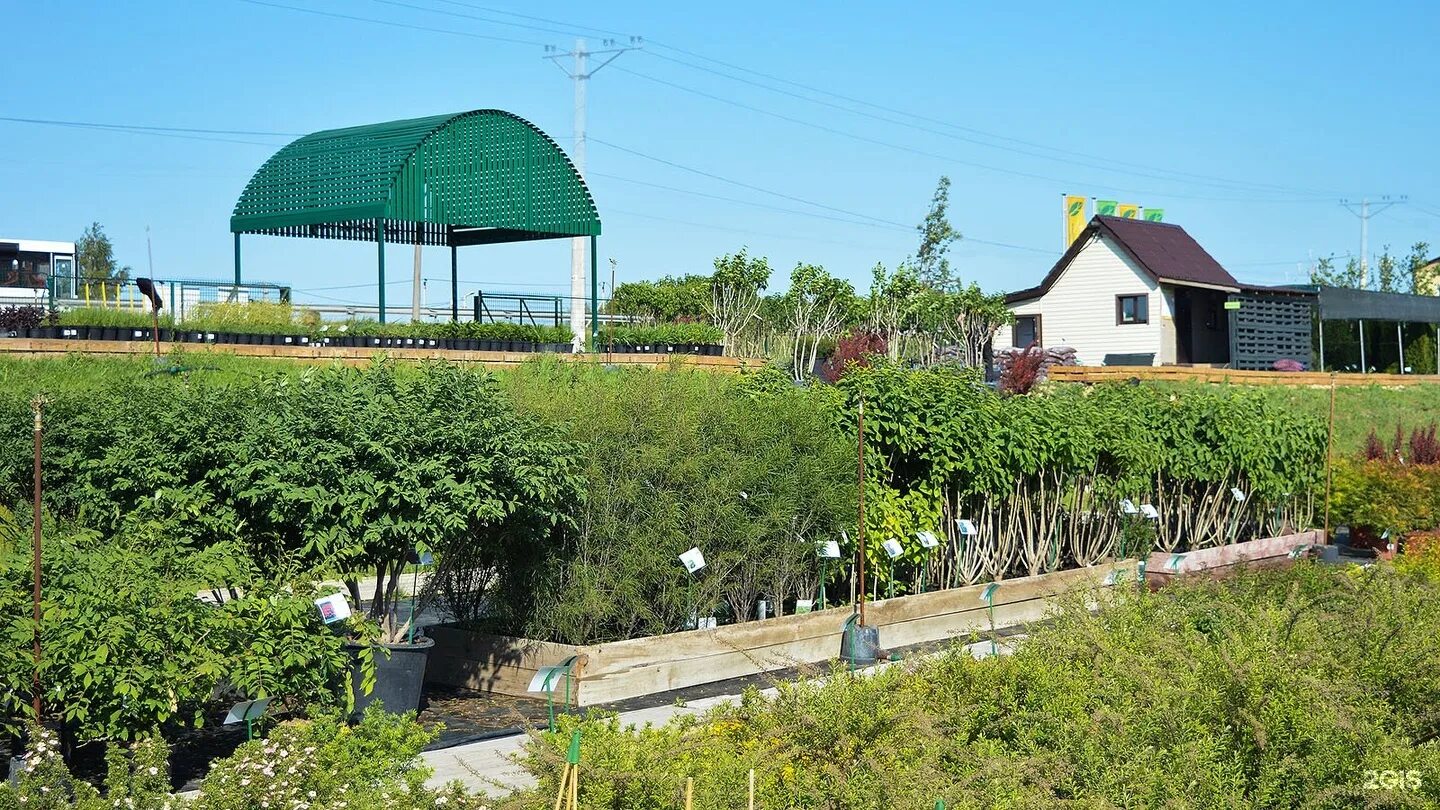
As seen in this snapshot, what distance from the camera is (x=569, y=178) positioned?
2511 centimetres

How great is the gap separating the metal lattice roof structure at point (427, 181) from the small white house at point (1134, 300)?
22.2 m

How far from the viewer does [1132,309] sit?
42.4 meters

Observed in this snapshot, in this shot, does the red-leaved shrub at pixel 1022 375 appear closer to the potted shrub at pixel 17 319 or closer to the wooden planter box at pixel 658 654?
the wooden planter box at pixel 658 654

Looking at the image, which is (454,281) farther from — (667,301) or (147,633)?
(147,633)

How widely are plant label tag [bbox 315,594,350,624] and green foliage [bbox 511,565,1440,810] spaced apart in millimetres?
1969

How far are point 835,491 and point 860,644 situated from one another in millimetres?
1284

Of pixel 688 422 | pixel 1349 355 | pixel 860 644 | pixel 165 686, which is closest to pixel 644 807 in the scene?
pixel 165 686

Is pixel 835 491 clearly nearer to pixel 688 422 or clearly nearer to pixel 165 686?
pixel 688 422

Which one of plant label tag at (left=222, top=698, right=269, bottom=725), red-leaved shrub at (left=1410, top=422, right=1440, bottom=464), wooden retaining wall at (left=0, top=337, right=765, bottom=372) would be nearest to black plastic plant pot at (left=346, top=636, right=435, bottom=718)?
plant label tag at (left=222, top=698, right=269, bottom=725)

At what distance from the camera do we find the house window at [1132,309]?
4181 cm

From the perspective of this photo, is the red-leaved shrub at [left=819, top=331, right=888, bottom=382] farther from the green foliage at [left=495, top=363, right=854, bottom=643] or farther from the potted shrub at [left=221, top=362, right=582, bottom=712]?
the potted shrub at [left=221, top=362, right=582, bottom=712]

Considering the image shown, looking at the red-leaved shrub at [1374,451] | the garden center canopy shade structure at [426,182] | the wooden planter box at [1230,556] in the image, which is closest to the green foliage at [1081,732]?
the wooden planter box at [1230,556]

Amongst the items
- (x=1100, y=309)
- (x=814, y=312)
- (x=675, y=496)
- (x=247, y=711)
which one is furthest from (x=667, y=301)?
(x=247, y=711)

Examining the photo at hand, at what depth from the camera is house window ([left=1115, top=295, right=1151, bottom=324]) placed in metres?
41.8
